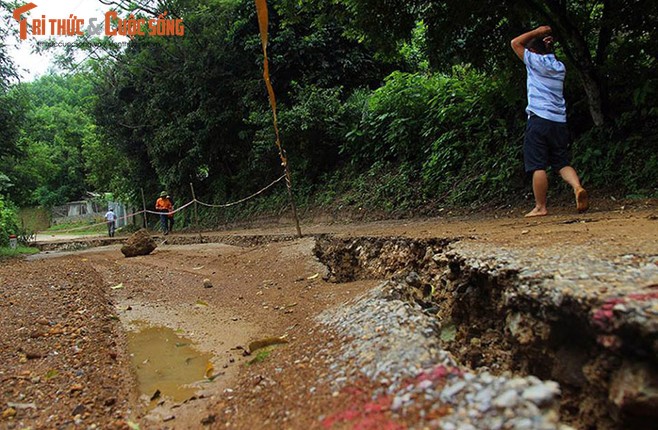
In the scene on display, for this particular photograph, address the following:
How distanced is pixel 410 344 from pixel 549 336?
551mm

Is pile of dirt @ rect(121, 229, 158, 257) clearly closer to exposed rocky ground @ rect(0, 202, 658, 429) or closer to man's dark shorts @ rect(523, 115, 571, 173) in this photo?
exposed rocky ground @ rect(0, 202, 658, 429)

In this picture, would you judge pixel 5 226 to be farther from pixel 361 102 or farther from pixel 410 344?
pixel 410 344

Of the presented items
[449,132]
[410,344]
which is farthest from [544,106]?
[449,132]

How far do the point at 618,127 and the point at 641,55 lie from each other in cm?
97

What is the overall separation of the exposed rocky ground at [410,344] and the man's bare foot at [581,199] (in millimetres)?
118

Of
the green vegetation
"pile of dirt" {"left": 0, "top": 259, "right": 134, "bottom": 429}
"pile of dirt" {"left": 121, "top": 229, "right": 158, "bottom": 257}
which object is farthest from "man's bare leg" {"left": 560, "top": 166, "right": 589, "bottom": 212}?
"pile of dirt" {"left": 121, "top": 229, "right": 158, "bottom": 257}

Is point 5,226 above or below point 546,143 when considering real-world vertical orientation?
below

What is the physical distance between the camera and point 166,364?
275 cm

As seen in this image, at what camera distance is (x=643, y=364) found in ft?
4.16

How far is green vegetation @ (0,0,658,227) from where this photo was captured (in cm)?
510

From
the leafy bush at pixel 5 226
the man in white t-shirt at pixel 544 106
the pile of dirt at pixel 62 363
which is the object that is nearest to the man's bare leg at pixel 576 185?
the man in white t-shirt at pixel 544 106

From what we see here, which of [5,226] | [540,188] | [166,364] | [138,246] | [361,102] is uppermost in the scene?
[361,102]

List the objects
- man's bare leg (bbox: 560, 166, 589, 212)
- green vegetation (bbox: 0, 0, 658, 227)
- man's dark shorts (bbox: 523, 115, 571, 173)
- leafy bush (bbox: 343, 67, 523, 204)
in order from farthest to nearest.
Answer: leafy bush (bbox: 343, 67, 523, 204), green vegetation (bbox: 0, 0, 658, 227), man's dark shorts (bbox: 523, 115, 571, 173), man's bare leg (bbox: 560, 166, 589, 212)

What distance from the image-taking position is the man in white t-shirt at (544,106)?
3957 mm
